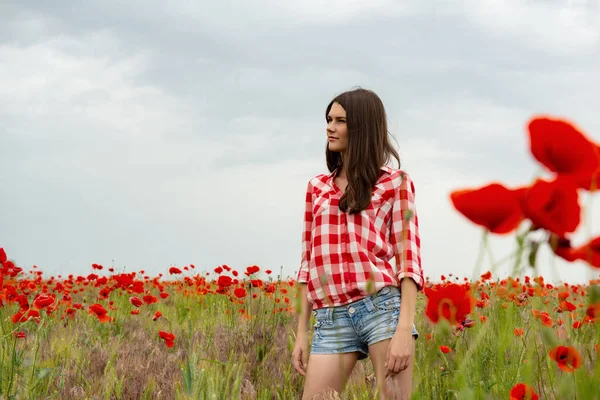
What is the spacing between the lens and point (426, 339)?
4.68m

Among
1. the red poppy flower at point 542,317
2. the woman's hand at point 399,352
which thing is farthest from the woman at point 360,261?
the red poppy flower at point 542,317

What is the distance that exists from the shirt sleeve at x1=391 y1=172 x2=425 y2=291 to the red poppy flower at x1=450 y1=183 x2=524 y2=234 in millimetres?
1940

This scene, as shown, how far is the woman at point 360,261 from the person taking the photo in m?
3.13

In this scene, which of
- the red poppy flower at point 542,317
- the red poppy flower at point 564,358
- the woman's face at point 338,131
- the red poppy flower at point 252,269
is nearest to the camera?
the red poppy flower at point 542,317

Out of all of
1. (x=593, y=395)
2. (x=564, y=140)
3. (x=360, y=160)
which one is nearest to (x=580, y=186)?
(x=564, y=140)

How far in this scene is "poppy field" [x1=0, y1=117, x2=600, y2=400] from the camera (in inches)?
47.6

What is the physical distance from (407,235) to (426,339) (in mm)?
1693

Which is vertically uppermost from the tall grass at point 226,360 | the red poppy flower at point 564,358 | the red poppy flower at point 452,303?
the red poppy flower at point 452,303

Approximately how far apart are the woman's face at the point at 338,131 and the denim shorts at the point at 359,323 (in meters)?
0.86

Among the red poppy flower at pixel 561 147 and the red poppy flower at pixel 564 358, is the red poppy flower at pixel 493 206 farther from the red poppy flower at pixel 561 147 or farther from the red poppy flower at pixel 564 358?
→ the red poppy flower at pixel 564 358

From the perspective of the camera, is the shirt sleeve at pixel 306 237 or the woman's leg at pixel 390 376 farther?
the shirt sleeve at pixel 306 237

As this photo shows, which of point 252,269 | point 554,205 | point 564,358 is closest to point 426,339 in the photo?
point 252,269

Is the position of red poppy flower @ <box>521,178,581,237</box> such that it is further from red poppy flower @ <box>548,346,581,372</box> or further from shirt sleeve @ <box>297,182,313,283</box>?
shirt sleeve @ <box>297,182,313,283</box>

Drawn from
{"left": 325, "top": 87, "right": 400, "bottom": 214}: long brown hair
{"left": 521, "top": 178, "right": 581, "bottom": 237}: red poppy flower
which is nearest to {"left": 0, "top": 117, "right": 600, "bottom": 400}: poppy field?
{"left": 521, "top": 178, "right": 581, "bottom": 237}: red poppy flower
